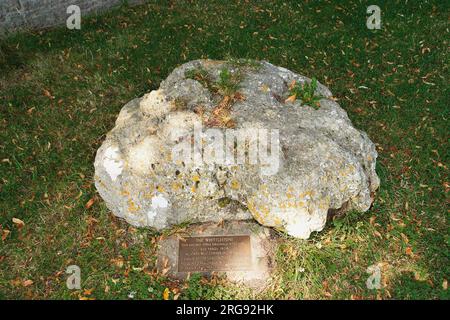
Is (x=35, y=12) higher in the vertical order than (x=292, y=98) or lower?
higher

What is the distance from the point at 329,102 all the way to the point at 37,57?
19.2ft

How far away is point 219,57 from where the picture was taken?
27.3ft

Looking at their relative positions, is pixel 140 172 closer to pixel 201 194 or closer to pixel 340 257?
pixel 201 194

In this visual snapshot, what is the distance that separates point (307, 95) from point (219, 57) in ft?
9.94

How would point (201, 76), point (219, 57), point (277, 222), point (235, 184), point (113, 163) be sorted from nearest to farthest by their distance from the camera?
1. point (277, 222)
2. point (235, 184)
3. point (113, 163)
4. point (201, 76)
5. point (219, 57)

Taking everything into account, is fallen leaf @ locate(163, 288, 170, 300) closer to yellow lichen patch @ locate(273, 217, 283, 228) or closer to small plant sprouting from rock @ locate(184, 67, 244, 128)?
yellow lichen patch @ locate(273, 217, 283, 228)

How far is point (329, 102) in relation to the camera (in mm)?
6023

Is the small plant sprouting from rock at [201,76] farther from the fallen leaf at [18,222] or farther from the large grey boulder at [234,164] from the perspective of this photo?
the fallen leaf at [18,222]

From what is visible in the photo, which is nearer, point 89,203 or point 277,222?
point 277,222

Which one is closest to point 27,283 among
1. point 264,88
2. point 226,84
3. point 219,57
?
point 226,84

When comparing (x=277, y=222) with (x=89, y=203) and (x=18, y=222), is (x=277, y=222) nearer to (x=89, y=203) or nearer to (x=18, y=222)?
(x=89, y=203)
